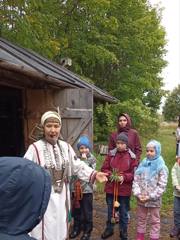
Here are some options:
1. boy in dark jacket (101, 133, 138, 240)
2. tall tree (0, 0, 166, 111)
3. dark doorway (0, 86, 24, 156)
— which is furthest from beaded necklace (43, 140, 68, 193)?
tall tree (0, 0, 166, 111)

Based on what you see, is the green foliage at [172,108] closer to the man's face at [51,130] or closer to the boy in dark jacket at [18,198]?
the man's face at [51,130]

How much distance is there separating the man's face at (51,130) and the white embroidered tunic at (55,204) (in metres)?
0.05

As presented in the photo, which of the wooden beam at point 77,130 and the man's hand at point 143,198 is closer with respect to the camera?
the man's hand at point 143,198

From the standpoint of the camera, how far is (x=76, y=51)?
15.3 metres

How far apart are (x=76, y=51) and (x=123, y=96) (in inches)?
139

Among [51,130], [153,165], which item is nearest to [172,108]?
[153,165]

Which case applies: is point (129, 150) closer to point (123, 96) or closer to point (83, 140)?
point (83, 140)

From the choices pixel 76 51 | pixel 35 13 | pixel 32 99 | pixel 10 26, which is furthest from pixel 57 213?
pixel 76 51

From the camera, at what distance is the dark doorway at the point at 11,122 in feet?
23.5

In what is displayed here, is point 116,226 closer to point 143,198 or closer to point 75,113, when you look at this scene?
point 143,198

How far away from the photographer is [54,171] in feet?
12.6

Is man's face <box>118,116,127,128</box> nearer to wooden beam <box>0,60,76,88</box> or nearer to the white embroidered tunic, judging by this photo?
wooden beam <box>0,60,76,88</box>

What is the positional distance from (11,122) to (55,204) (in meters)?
4.04

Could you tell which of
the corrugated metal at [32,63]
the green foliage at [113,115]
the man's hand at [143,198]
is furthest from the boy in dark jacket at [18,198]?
the green foliage at [113,115]
